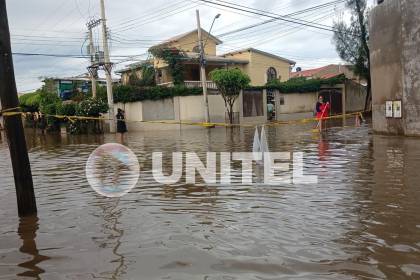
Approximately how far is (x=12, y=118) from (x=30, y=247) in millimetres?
1830

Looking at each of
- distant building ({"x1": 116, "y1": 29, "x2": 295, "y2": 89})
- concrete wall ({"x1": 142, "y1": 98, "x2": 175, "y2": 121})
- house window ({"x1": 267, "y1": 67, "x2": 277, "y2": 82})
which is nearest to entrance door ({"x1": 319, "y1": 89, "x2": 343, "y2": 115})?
distant building ({"x1": 116, "y1": 29, "x2": 295, "y2": 89})

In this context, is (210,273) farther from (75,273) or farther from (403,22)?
(403,22)

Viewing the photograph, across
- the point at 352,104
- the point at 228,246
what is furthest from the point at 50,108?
the point at 228,246

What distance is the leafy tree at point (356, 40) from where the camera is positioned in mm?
35812

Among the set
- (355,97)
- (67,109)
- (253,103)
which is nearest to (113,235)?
(67,109)

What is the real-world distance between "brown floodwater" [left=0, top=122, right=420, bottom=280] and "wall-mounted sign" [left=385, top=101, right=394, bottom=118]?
8.49 metres

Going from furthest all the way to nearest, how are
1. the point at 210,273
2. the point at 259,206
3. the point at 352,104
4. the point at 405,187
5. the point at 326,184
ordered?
the point at 352,104
the point at 326,184
the point at 405,187
the point at 259,206
the point at 210,273

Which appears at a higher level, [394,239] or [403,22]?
[403,22]

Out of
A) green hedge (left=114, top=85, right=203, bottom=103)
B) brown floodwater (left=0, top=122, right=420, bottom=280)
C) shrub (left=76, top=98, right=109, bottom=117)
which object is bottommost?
brown floodwater (left=0, top=122, right=420, bottom=280)

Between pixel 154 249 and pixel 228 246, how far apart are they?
79 cm

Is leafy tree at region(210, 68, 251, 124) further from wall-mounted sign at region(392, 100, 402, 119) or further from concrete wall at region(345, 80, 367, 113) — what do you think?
wall-mounted sign at region(392, 100, 402, 119)

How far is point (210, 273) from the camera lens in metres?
4.14

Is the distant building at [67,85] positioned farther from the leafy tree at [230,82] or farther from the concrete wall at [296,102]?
the concrete wall at [296,102]

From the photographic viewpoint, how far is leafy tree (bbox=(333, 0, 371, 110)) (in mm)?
35812
